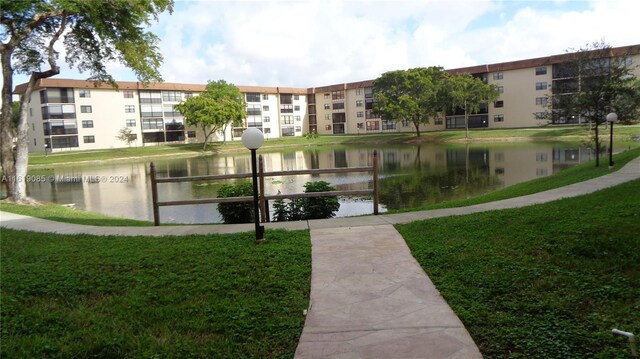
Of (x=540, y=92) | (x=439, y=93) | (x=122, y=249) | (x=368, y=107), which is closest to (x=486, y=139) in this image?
(x=439, y=93)

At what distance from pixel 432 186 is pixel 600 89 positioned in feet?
25.3

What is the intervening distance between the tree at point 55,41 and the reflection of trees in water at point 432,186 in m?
11.4

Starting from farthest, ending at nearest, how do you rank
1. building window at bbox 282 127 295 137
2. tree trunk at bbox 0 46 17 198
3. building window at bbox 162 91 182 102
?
building window at bbox 282 127 295 137
building window at bbox 162 91 182 102
tree trunk at bbox 0 46 17 198

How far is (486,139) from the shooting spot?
5941 centimetres

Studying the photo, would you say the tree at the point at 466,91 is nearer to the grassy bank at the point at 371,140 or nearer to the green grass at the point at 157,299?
the grassy bank at the point at 371,140

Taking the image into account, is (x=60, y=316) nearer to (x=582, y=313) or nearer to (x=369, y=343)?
(x=369, y=343)

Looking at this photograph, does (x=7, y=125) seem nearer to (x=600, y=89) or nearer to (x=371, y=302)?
(x=371, y=302)

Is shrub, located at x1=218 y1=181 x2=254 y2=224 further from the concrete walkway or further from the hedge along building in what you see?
the hedge along building

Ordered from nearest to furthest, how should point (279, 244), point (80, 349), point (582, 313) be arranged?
point (80, 349) → point (582, 313) → point (279, 244)

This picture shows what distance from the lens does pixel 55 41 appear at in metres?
18.7

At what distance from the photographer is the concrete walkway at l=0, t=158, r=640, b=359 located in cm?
428

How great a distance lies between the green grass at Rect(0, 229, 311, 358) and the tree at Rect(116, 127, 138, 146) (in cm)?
6852

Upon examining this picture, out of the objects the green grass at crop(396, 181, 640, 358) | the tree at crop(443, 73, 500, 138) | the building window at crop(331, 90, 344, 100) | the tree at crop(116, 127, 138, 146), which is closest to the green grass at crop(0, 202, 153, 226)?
the green grass at crop(396, 181, 640, 358)

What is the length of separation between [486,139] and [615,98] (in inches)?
1678
